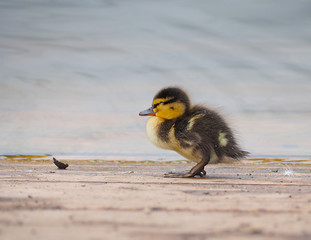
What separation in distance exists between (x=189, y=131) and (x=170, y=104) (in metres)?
0.37

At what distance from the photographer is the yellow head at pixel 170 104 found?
4332 mm

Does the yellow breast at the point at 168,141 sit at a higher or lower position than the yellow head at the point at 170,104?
lower

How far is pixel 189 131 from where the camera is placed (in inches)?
162

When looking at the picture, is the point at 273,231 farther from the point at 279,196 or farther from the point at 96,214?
Result: the point at 279,196

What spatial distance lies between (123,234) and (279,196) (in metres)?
1.28

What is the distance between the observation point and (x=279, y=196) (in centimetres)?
248

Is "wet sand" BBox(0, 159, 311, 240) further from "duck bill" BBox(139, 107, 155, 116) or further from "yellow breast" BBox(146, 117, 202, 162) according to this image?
"duck bill" BBox(139, 107, 155, 116)

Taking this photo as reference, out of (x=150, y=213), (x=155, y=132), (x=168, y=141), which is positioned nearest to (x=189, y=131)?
(x=168, y=141)

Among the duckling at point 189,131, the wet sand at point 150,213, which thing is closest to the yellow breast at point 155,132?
the duckling at point 189,131

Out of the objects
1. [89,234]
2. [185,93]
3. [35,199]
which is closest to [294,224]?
[89,234]

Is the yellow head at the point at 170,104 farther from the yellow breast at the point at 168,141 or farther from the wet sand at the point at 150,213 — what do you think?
the wet sand at the point at 150,213

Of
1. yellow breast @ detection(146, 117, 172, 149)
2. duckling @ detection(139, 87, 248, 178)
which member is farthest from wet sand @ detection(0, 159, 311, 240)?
yellow breast @ detection(146, 117, 172, 149)

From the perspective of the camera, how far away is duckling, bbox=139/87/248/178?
13.4ft

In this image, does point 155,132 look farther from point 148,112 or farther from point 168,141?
point 148,112
